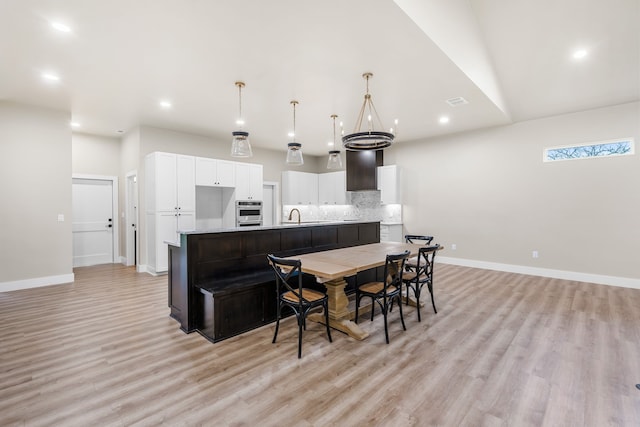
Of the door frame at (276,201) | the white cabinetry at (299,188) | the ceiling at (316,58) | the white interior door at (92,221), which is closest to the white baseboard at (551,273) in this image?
the ceiling at (316,58)

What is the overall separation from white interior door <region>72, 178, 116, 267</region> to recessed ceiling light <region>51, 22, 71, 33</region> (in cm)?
479

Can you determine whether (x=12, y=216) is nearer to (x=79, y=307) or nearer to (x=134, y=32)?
(x=79, y=307)

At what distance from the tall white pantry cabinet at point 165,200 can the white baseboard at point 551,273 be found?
5.81 metres

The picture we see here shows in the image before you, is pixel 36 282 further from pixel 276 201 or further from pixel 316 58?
pixel 316 58

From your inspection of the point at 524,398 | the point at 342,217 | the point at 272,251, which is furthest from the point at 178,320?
the point at 342,217

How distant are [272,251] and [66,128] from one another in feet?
14.4

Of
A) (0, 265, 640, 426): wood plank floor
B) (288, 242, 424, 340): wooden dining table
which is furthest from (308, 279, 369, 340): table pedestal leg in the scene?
(0, 265, 640, 426): wood plank floor

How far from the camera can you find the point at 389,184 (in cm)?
748

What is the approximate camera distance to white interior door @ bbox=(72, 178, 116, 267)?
21.5 ft

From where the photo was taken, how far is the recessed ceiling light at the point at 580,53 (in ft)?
12.9

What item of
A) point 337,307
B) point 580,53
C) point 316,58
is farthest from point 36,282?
point 580,53

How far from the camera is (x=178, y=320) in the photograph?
3.40 m

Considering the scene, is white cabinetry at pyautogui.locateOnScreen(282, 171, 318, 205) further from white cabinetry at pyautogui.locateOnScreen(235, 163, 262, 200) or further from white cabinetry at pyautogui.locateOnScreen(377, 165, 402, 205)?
white cabinetry at pyautogui.locateOnScreen(377, 165, 402, 205)

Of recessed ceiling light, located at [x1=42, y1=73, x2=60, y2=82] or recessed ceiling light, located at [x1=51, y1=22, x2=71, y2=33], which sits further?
recessed ceiling light, located at [x1=42, y1=73, x2=60, y2=82]
